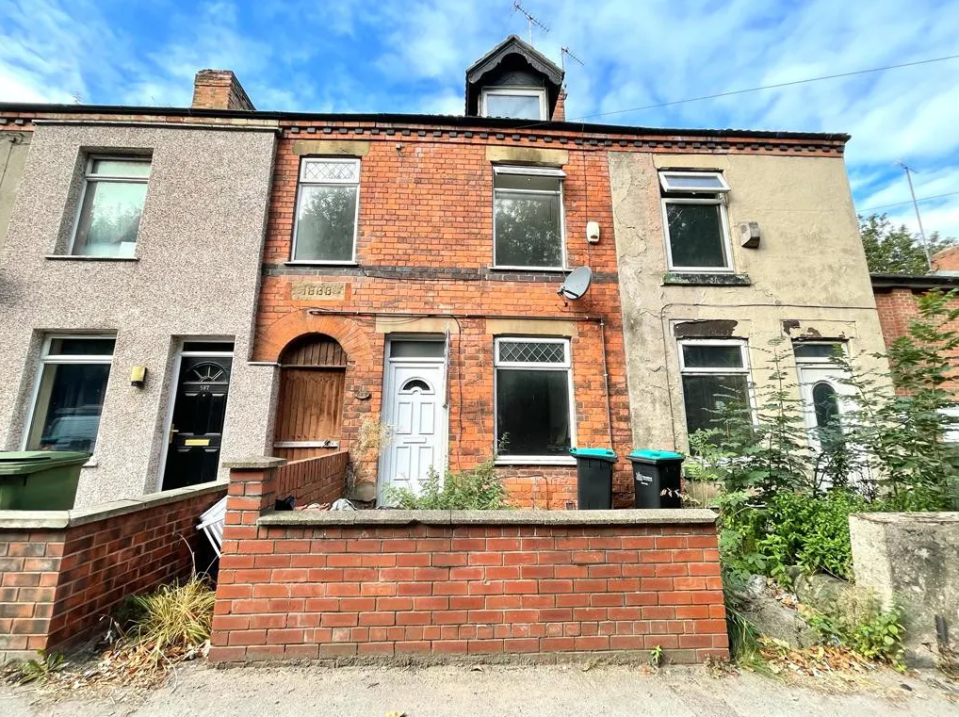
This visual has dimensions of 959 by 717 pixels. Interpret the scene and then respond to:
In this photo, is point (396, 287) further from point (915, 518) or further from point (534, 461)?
point (915, 518)

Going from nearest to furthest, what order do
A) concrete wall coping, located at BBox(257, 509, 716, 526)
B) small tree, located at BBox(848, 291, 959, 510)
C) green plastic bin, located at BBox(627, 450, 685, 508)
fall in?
concrete wall coping, located at BBox(257, 509, 716, 526) < small tree, located at BBox(848, 291, 959, 510) < green plastic bin, located at BBox(627, 450, 685, 508)

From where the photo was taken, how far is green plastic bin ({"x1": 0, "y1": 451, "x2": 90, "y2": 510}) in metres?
2.81

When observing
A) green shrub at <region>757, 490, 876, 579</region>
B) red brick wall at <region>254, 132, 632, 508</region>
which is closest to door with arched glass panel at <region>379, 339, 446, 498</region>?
red brick wall at <region>254, 132, 632, 508</region>

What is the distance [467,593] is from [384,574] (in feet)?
1.63

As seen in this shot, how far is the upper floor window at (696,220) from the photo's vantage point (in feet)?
22.7

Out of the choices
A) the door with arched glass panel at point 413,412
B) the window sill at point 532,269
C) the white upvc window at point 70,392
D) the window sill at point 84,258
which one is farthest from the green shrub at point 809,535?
the window sill at point 84,258

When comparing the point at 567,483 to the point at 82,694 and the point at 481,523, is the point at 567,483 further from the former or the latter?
the point at 82,694

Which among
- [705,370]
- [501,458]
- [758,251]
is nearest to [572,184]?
[758,251]

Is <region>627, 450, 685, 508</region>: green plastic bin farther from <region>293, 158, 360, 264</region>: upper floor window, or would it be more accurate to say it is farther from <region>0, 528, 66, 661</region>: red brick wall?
<region>293, 158, 360, 264</region>: upper floor window

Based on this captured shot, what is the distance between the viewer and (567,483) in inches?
229

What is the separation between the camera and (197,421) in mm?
5762

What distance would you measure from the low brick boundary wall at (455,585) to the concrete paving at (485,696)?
0.10 meters

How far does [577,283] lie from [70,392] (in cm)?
703

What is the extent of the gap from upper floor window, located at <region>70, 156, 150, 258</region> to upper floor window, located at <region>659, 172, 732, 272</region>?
319 inches
